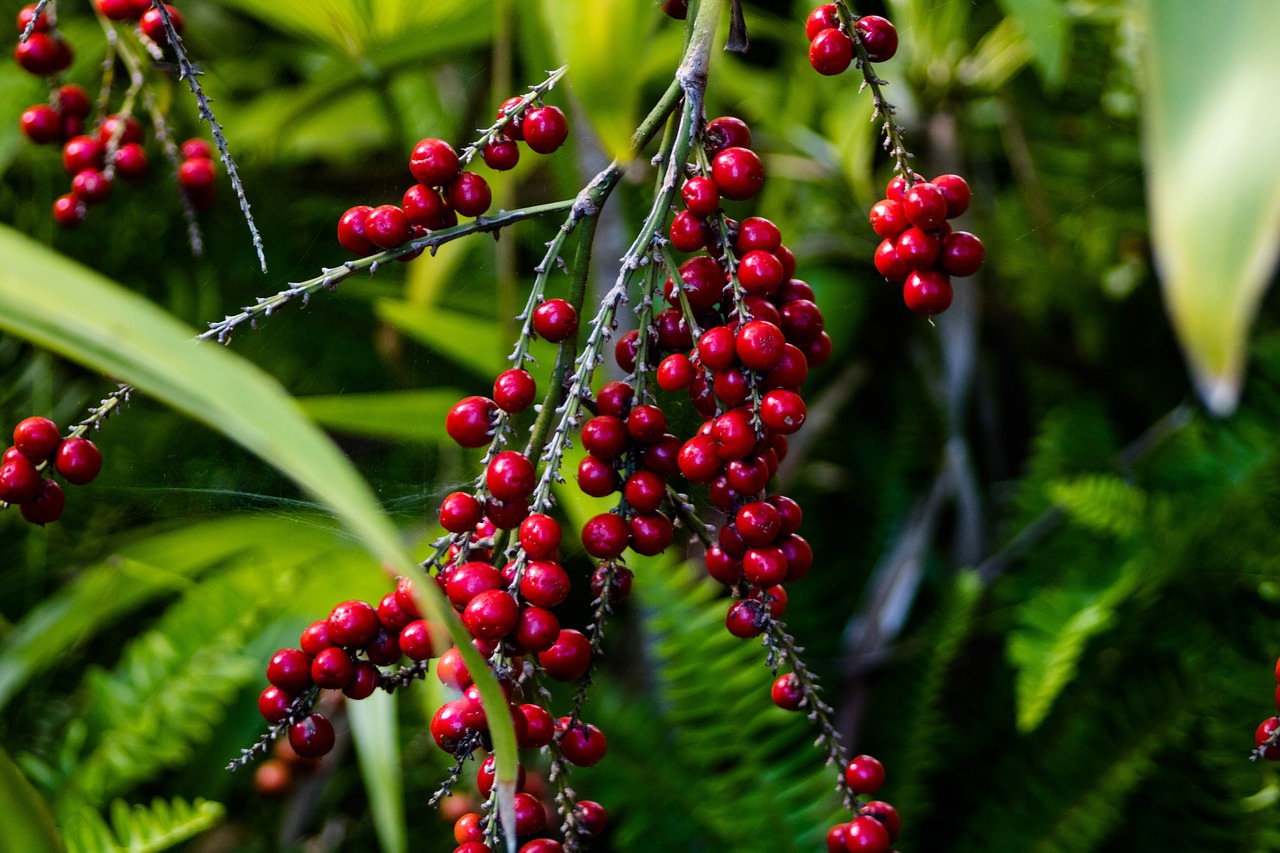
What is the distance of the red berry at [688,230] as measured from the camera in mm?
341

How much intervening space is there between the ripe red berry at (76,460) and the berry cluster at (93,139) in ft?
0.64

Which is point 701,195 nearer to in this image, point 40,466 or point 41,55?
point 40,466

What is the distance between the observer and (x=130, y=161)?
538mm

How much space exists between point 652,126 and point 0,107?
3.09 feet

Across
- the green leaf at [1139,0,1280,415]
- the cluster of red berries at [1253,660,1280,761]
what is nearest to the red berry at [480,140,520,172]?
the green leaf at [1139,0,1280,415]

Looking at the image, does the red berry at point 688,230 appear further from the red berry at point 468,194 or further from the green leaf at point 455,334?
the green leaf at point 455,334

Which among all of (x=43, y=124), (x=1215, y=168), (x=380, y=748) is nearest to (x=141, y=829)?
(x=380, y=748)

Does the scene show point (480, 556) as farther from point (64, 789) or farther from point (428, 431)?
point (64, 789)

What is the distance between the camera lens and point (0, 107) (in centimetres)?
99

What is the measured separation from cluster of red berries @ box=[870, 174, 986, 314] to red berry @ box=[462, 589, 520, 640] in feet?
0.54

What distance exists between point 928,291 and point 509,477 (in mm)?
154

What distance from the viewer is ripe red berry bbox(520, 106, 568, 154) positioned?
35cm

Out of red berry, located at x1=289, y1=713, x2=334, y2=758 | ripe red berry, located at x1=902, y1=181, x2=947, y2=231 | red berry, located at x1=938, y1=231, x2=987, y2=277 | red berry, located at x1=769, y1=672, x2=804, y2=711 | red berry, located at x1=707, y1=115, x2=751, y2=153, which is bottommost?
red berry, located at x1=769, y1=672, x2=804, y2=711

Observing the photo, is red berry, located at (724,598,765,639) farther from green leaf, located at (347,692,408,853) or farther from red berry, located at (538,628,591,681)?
green leaf, located at (347,692,408,853)
